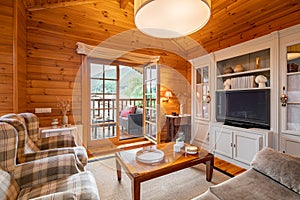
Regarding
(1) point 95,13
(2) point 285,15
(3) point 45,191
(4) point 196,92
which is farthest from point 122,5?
(3) point 45,191

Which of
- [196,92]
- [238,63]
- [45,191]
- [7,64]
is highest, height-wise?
[238,63]

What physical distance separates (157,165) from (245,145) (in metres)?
1.63

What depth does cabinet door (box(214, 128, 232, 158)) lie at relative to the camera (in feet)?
8.62

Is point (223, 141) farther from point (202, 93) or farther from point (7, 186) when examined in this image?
point (7, 186)

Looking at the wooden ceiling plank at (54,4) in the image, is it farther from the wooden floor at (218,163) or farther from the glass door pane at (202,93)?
the wooden floor at (218,163)

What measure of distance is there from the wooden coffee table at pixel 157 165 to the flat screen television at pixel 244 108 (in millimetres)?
1170

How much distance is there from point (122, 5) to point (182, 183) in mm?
3666

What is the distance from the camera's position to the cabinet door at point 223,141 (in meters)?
2.63

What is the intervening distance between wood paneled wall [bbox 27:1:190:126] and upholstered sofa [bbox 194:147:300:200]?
2973 mm

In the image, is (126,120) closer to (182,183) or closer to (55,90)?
(55,90)

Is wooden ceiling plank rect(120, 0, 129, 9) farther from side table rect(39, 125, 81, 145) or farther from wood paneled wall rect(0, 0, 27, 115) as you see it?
side table rect(39, 125, 81, 145)

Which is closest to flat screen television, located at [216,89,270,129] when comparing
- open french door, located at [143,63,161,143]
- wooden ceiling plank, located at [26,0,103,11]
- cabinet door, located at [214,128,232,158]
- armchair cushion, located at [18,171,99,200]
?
cabinet door, located at [214,128,232,158]

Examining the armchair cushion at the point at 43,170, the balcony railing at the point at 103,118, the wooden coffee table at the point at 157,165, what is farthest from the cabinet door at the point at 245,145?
the balcony railing at the point at 103,118

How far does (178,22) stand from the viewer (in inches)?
64.9
